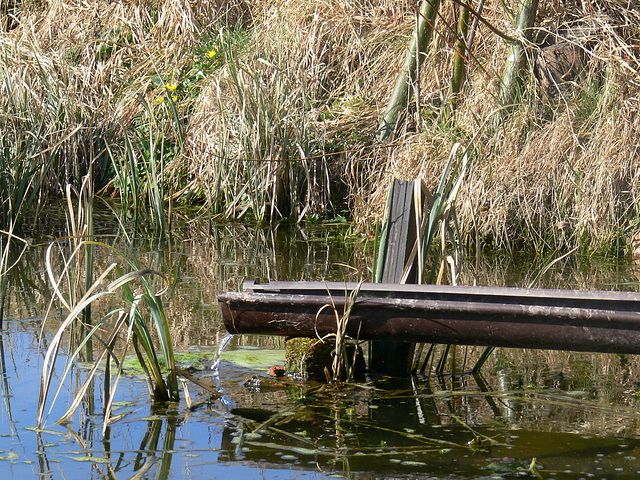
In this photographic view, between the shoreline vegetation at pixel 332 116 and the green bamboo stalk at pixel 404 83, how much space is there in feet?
0.36

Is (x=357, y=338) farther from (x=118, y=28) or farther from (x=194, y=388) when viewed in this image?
(x=118, y=28)

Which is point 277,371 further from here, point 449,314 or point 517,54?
point 517,54

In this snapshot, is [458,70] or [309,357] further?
[458,70]

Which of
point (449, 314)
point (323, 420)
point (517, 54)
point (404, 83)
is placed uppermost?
point (517, 54)

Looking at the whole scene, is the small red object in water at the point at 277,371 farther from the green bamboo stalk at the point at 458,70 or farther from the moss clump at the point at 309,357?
the green bamboo stalk at the point at 458,70

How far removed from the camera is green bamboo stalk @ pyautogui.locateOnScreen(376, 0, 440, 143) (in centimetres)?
766

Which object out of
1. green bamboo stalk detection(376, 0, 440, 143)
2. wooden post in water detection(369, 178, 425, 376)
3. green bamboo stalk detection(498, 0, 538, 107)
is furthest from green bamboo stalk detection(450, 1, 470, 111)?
wooden post in water detection(369, 178, 425, 376)

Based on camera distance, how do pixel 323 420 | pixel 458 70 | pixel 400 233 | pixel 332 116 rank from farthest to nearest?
pixel 332 116 → pixel 458 70 → pixel 400 233 → pixel 323 420

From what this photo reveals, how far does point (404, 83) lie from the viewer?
308 inches

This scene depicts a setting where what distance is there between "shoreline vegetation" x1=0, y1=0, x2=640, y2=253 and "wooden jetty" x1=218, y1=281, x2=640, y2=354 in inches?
94.4

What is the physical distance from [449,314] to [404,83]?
504 cm

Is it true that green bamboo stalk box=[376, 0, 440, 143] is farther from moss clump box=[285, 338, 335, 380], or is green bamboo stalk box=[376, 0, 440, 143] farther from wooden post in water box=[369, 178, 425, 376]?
moss clump box=[285, 338, 335, 380]

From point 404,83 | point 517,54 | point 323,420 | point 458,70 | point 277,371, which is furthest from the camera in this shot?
point 404,83

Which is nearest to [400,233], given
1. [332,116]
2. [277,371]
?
Result: [277,371]
